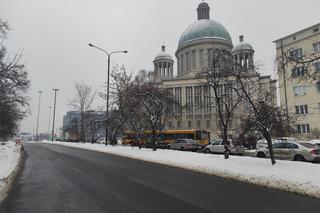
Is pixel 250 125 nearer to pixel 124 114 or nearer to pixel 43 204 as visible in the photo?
pixel 43 204

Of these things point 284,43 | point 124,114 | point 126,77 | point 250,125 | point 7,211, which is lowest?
point 7,211

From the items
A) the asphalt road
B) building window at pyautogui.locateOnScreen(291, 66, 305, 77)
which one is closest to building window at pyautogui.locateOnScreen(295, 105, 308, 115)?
building window at pyautogui.locateOnScreen(291, 66, 305, 77)

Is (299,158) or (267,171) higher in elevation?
(299,158)

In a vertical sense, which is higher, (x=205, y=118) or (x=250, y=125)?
(x=205, y=118)

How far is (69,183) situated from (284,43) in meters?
53.5

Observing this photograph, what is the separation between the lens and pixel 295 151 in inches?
718

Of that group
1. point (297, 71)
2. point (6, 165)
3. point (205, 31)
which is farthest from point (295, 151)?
point (205, 31)

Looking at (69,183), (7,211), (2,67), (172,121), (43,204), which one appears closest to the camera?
(7,211)

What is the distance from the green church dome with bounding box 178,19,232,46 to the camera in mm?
90125

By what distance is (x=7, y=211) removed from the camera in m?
7.15

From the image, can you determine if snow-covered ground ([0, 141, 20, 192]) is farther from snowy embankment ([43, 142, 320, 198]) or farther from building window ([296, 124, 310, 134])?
building window ([296, 124, 310, 134])

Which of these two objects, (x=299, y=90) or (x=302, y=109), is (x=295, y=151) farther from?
(x=299, y=90)

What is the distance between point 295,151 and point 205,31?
3025 inches

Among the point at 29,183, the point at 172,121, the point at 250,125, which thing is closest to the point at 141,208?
the point at 29,183
